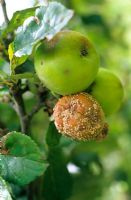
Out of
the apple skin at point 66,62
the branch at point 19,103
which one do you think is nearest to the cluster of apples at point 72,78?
the apple skin at point 66,62

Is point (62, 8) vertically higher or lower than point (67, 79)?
higher

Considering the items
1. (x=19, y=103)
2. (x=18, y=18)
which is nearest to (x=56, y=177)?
(x=19, y=103)

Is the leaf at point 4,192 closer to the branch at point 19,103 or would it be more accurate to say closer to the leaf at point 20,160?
the leaf at point 20,160

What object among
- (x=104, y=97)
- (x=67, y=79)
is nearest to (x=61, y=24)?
(x=67, y=79)

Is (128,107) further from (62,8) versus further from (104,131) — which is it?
(62,8)

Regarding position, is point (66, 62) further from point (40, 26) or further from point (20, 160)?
point (20, 160)

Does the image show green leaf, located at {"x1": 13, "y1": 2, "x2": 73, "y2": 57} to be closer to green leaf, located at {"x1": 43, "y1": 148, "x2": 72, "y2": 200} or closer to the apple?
the apple
